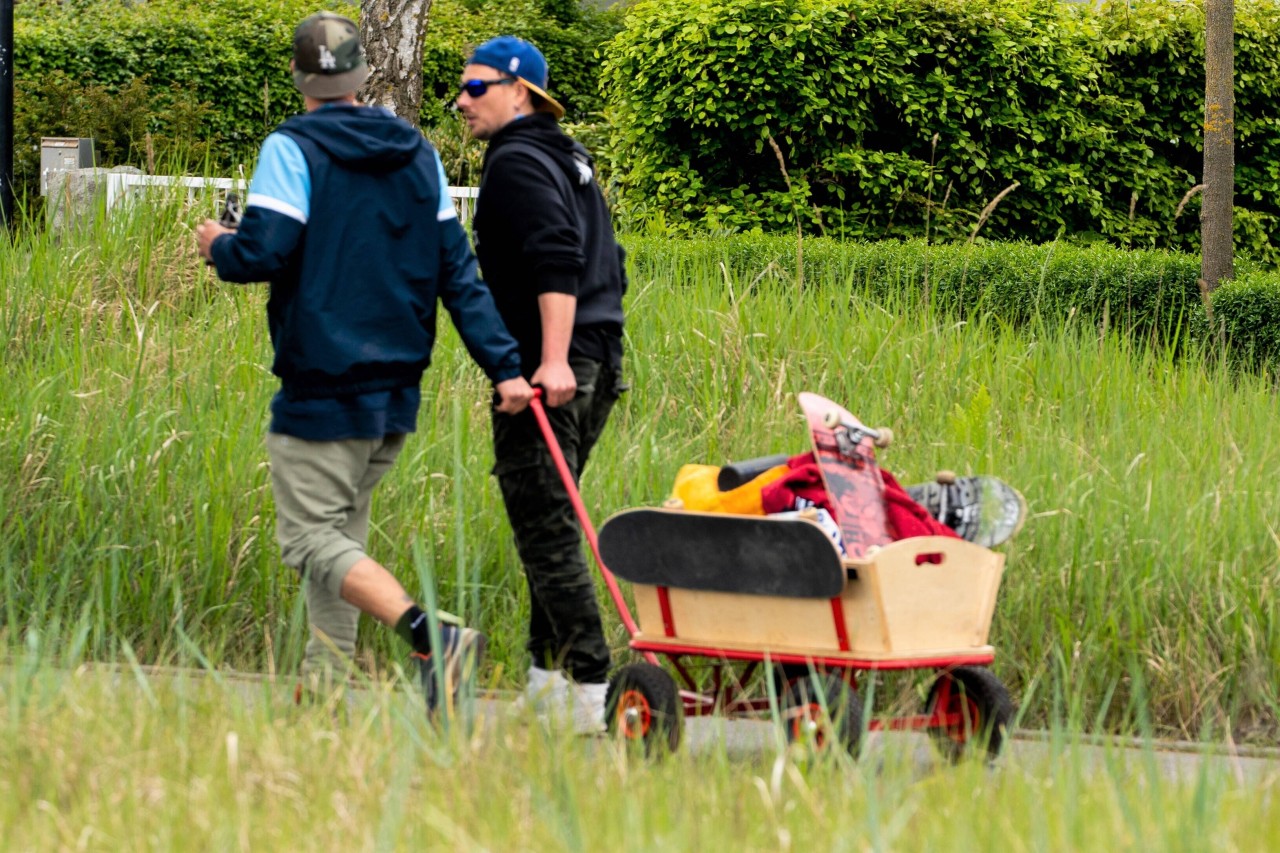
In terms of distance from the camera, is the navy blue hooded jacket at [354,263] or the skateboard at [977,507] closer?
the navy blue hooded jacket at [354,263]

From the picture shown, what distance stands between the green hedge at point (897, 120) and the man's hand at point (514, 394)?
6435 millimetres

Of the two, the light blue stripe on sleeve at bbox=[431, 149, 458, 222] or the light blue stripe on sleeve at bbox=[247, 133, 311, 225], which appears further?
the light blue stripe on sleeve at bbox=[431, 149, 458, 222]

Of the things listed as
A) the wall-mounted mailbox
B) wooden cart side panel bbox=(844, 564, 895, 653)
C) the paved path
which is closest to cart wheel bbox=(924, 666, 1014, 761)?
the paved path

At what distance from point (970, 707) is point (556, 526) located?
117cm

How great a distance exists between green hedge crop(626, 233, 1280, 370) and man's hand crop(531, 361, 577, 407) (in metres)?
4.19

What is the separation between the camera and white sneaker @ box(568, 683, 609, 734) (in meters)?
4.44

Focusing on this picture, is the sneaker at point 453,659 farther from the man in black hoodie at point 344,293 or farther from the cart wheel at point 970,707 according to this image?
the cart wheel at point 970,707

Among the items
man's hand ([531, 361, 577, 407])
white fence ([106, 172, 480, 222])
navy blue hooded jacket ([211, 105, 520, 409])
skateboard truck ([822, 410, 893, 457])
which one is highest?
navy blue hooded jacket ([211, 105, 520, 409])

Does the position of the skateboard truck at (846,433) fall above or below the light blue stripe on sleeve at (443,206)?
below

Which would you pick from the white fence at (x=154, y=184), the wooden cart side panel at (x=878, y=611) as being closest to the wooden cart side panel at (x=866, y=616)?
the wooden cart side panel at (x=878, y=611)

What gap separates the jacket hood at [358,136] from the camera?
425 cm

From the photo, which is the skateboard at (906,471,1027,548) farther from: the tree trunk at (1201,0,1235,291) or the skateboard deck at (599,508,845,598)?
the tree trunk at (1201,0,1235,291)

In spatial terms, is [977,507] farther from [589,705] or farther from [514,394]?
[514,394]

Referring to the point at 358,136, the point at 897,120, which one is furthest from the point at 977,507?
the point at 897,120
